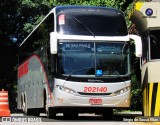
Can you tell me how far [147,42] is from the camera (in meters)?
17.8

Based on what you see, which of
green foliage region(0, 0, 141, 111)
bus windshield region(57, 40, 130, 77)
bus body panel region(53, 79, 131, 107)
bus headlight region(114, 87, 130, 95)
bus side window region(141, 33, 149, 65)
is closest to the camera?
bus body panel region(53, 79, 131, 107)

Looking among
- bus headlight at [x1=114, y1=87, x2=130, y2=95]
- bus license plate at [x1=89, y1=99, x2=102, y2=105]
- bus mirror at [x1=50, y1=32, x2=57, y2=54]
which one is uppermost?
bus mirror at [x1=50, y1=32, x2=57, y2=54]

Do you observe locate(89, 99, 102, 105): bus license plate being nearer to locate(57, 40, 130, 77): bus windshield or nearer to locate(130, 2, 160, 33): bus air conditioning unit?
locate(57, 40, 130, 77): bus windshield

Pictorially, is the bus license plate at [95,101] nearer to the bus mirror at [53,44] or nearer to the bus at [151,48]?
the bus at [151,48]

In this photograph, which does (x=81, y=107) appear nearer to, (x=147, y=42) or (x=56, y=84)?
(x=56, y=84)

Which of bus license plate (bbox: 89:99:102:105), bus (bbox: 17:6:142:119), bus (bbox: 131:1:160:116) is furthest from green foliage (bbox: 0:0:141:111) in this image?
bus license plate (bbox: 89:99:102:105)

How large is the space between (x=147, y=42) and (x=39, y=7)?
26.5 metres

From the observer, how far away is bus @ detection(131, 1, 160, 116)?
17034mm

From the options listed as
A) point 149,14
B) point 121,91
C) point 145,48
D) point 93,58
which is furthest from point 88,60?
point 149,14

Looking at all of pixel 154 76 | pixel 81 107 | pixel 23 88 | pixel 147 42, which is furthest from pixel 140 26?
pixel 23 88

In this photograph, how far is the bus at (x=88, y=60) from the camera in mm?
17344

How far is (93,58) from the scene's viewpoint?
1762 centimetres

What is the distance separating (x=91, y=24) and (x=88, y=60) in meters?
1.37

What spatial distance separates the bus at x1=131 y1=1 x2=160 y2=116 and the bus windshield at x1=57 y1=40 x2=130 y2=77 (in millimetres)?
751
